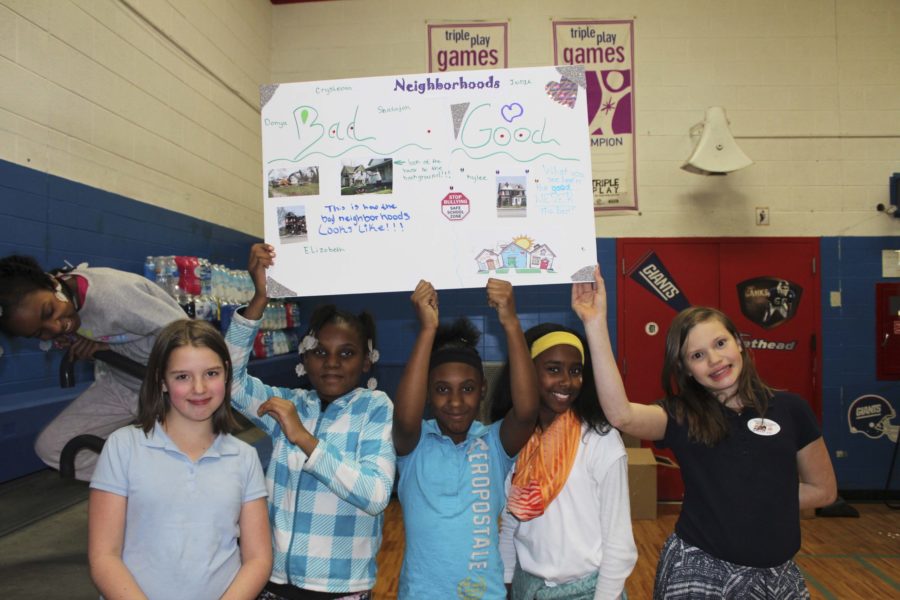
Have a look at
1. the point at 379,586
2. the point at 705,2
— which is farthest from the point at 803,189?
the point at 379,586

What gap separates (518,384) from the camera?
164 cm

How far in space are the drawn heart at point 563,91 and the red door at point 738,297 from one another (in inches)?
148

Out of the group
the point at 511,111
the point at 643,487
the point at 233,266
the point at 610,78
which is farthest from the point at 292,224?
the point at 610,78

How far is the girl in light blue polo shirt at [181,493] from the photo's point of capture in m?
1.27

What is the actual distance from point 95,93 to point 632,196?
160 inches

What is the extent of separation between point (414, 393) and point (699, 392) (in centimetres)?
79

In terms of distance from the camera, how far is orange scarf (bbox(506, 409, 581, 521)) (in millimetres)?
1660

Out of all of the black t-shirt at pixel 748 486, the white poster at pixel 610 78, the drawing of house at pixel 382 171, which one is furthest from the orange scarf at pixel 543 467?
the white poster at pixel 610 78

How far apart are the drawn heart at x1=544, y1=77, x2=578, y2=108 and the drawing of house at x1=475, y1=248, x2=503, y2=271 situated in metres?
0.51

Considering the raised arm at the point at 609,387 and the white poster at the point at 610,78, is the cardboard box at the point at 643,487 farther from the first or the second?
the raised arm at the point at 609,387

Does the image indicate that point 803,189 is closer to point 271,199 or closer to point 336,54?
point 336,54

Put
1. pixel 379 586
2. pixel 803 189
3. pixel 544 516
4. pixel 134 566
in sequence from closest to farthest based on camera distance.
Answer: pixel 134 566
pixel 544 516
pixel 379 586
pixel 803 189

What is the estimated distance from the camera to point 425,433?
5.75 ft

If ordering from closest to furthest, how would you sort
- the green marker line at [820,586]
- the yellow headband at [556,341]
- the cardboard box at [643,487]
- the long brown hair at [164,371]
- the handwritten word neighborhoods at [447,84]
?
→ the long brown hair at [164,371] < the yellow headband at [556,341] < the handwritten word neighborhoods at [447,84] < the green marker line at [820,586] < the cardboard box at [643,487]
